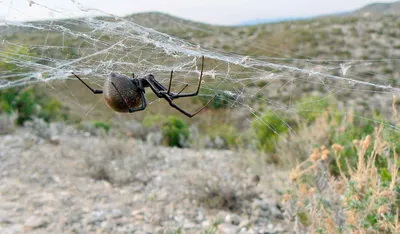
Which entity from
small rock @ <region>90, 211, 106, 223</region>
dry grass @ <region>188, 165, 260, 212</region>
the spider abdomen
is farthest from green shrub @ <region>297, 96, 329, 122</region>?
the spider abdomen

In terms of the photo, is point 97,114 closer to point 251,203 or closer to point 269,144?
point 269,144

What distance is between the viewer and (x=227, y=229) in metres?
3.89

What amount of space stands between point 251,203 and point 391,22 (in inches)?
1223

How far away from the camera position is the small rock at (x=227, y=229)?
3805 millimetres

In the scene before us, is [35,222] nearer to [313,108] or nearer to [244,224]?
[244,224]

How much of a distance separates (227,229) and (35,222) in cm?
187

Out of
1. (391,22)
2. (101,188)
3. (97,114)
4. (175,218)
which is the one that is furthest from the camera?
(391,22)

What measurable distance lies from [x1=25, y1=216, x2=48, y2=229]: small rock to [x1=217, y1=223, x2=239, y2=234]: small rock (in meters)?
1.70

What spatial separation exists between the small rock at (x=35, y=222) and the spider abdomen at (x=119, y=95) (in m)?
2.13

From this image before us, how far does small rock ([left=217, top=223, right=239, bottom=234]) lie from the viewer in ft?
12.5

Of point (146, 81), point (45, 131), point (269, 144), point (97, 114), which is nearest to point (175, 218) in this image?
point (146, 81)

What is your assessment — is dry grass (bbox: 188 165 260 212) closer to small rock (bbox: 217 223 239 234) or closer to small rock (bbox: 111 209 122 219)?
small rock (bbox: 217 223 239 234)

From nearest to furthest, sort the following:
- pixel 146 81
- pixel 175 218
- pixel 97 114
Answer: pixel 146 81 → pixel 175 218 → pixel 97 114

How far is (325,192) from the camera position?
422cm
